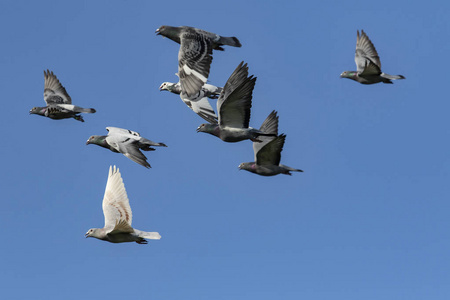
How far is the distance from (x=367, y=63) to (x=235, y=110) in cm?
1048

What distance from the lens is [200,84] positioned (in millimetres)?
25500

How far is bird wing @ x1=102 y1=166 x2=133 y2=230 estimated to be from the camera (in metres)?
23.9

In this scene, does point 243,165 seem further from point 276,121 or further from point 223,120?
point 223,120

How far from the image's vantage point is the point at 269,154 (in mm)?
26031

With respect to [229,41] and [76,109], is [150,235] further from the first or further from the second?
[76,109]

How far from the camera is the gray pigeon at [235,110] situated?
21.8 meters

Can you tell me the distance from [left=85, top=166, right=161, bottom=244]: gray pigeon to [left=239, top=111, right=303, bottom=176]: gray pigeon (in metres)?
4.84

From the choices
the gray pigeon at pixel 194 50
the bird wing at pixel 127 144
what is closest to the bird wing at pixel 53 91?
the gray pigeon at pixel 194 50

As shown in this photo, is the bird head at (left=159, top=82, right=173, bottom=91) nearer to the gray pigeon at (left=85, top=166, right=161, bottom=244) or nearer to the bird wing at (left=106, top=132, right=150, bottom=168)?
the bird wing at (left=106, top=132, right=150, bottom=168)

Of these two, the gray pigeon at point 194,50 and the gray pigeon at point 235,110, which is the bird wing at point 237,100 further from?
the gray pigeon at point 194,50

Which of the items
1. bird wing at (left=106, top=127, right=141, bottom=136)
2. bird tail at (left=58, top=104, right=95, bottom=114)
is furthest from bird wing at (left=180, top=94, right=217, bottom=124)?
bird tail at (left=58, top=104, right=95, bottom=114)

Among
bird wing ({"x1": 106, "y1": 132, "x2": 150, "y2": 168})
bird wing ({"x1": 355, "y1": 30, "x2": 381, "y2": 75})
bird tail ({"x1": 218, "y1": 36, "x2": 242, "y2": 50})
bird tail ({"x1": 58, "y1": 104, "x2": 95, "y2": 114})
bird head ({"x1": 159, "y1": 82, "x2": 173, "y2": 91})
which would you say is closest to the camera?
bird wing ({"x1": 106, "y1": 132, "x2": 150, "y2": 168})

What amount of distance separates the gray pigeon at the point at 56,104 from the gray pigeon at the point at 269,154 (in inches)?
270

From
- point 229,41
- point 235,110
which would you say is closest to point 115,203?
point 235,110
